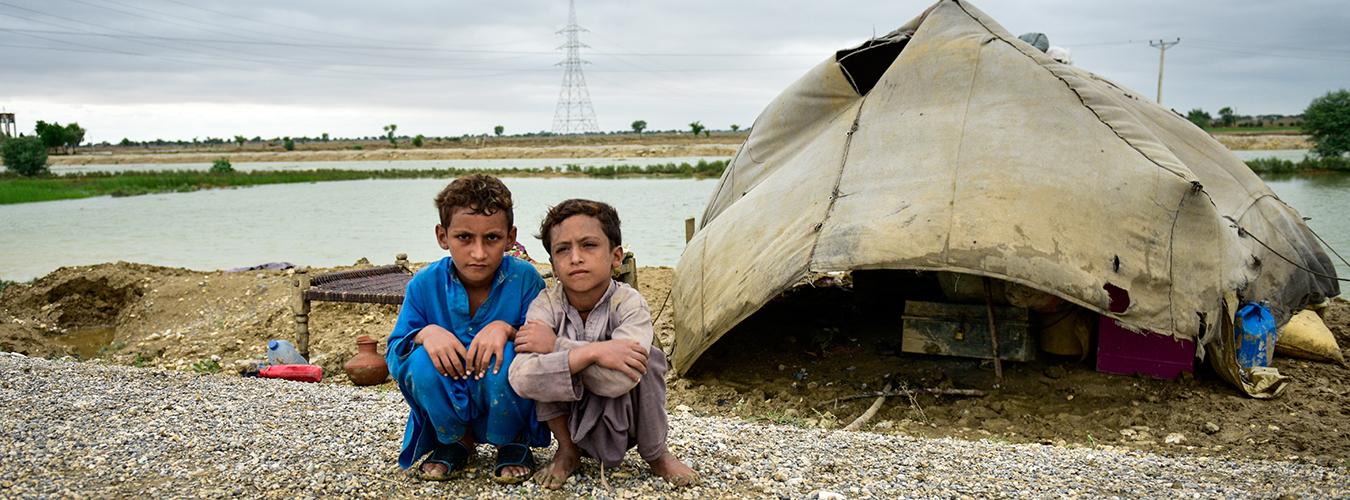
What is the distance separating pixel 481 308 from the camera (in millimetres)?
2988

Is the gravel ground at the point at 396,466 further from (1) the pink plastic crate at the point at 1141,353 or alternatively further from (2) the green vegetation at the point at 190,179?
(2) the green vegetation at the point at 190,179

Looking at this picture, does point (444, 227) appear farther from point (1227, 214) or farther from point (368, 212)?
point (368, 212)

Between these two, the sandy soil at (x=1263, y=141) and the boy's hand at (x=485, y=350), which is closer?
the boy's hand at (x=485, y=350)

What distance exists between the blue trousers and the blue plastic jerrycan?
4245 millimetres

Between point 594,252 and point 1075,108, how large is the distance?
12.2 feet

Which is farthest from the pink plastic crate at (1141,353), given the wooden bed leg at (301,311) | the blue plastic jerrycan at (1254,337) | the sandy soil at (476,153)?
the sandy soil at (476,153)

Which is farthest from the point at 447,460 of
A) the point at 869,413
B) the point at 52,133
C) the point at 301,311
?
the point at 52,133

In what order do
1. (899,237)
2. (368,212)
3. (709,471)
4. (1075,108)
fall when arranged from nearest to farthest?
(709,471)
(899,237)
(1075,108)
(368,212)

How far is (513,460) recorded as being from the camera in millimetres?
3006

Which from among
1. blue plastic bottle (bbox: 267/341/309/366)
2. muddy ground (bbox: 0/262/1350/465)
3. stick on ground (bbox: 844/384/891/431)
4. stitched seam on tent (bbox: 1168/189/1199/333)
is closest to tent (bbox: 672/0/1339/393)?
stitched seam on tent (bbox: 1168/189/1199/333)

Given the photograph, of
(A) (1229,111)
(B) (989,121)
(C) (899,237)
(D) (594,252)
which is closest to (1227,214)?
(B) (989,121)

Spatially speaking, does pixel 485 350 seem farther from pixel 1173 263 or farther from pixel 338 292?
pixel 338 292

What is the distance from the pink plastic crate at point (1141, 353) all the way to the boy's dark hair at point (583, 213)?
3428 mm

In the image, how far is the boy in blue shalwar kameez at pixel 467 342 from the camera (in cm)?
282
